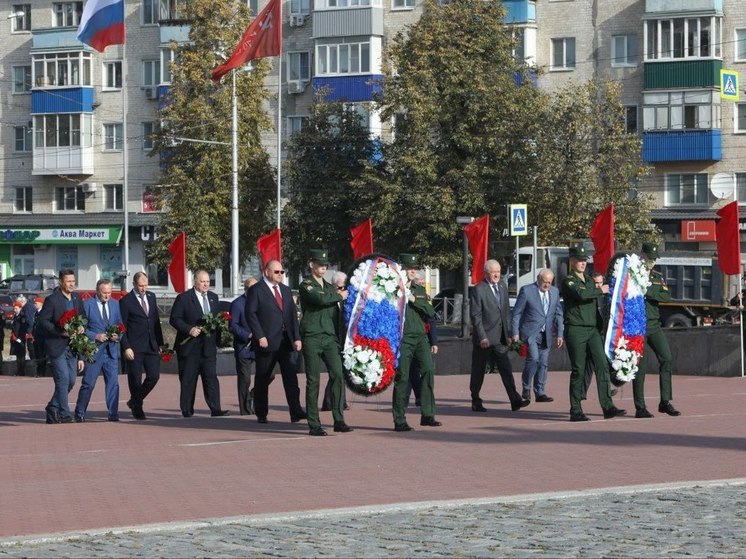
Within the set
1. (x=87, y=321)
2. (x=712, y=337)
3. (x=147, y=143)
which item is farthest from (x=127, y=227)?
(x=87, y=321)

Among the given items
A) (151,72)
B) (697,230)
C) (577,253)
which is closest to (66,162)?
(151,72)

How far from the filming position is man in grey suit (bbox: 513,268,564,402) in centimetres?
1897

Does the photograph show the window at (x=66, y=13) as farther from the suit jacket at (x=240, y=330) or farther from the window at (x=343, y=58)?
the suit jacket at (x=240, y=330)

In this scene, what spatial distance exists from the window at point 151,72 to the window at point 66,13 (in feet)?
12.9

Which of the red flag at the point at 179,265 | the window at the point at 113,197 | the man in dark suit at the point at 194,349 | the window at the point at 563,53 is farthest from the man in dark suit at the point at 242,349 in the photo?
the window at the point at 113,197

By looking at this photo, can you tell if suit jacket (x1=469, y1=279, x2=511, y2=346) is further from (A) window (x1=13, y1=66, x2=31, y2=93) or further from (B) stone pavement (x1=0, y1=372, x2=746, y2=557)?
(A) window (x1=13, y1=66, x2=31, y2=93)

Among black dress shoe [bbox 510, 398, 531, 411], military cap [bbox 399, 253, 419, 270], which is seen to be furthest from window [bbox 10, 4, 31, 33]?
military cap [bbox 399, 253, 419, 270]

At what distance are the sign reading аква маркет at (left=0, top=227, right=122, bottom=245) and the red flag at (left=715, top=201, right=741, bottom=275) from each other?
45176 millimetres

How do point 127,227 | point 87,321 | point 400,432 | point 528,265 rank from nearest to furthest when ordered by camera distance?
point 400,432 < point 87,321 < point 528,265 < point 127,227

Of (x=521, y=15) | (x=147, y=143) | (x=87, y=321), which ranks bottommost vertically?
(x=87, y=321)

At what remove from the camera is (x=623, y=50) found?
58750mm

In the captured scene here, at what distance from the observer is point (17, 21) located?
231ft

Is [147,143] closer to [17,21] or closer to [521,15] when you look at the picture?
[17,21]

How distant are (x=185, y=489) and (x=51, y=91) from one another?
60.2m
